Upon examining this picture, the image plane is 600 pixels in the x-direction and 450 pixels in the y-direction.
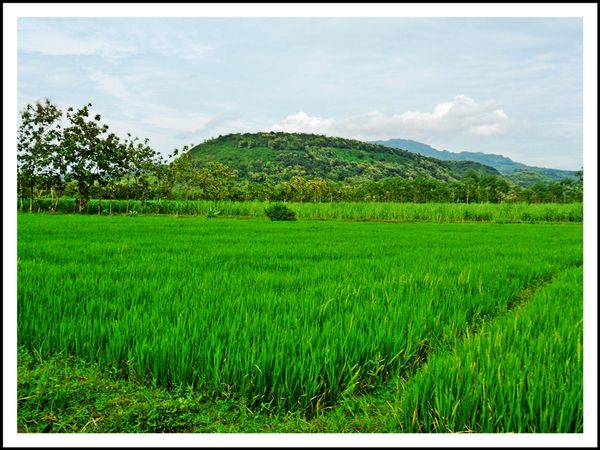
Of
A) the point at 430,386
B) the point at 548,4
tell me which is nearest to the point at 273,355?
the point at 430,386

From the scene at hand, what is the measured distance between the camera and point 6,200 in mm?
2281

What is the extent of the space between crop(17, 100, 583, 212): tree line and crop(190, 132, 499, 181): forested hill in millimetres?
1101

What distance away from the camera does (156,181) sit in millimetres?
23125

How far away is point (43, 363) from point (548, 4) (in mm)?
3094

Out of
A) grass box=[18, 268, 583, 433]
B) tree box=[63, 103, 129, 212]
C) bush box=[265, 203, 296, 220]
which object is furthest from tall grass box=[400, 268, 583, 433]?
bush box=[265, 203, 296, 220]

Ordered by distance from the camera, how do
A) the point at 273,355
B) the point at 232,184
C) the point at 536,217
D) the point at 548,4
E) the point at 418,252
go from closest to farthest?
the point at 273,355 < the point at 548,4 < the point at 418,252 < the point at 536,217 < the point at 232,184

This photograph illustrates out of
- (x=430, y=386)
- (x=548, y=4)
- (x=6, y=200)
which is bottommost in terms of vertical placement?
(x=430, y=386)

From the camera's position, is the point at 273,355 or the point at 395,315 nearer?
the point at 273,355

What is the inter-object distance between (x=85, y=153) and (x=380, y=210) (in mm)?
11538

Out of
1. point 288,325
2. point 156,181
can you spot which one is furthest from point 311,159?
point 288,325

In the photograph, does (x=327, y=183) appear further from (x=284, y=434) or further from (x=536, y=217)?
(x=284, y=434)

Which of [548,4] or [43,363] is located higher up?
[548,4]

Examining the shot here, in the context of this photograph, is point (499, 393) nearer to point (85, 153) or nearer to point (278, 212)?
point (85, 153)

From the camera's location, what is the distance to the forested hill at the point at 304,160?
30375 mm
